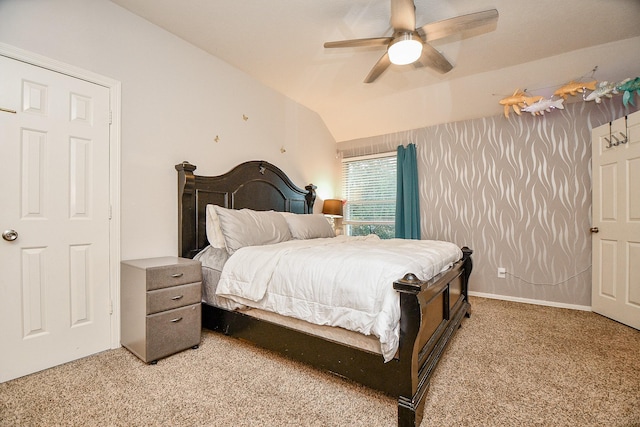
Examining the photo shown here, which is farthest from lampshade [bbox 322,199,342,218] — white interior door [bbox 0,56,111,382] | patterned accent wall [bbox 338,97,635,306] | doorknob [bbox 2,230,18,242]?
doorknob [bbox 2,230,18,242]

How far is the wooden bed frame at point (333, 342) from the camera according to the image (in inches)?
55.7

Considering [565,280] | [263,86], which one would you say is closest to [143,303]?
[263,86]

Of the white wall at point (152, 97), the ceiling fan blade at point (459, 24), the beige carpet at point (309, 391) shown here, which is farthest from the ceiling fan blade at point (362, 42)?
the beige carpet at point (309, 391)

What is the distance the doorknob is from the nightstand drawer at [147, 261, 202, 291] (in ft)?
2.65

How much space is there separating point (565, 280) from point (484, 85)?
2.52 metres

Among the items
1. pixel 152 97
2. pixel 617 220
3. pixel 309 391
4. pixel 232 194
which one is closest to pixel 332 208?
pixel 232 194

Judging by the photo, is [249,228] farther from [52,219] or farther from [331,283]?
[52,219]

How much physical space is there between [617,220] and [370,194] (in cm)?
295

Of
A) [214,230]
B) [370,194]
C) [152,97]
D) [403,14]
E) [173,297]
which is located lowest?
[173,297]

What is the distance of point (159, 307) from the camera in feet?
6.74

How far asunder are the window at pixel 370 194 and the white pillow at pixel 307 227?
1.45 metres

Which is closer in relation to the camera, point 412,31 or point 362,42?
point 412,31

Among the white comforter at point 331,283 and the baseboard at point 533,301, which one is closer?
the white comforter at point 331,283

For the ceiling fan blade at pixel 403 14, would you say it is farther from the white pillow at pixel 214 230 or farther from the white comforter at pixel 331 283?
the white pillow at pixel 214 230
